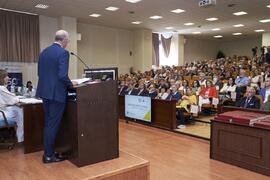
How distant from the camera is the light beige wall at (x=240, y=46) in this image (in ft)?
53.9

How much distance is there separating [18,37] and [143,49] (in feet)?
18.3

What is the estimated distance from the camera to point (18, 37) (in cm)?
879

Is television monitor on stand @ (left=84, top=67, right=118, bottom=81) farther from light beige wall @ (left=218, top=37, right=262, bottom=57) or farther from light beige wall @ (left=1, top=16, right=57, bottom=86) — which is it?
light beige wall @ (left=218, top=37, right=262, bottom=57)

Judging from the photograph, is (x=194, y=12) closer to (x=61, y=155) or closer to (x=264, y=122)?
(x=264, y=122)

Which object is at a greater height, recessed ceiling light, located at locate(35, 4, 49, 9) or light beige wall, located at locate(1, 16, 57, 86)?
recessed ceiling light, located at locate(35, 4, 49, 9)

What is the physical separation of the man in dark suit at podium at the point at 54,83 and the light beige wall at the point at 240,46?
16.8 metres

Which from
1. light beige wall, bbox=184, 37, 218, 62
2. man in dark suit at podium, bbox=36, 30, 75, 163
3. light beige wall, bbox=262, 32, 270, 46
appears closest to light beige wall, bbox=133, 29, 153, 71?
light beige wall, bbox=184, 37, 218, 62

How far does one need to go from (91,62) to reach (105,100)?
9.29 metres

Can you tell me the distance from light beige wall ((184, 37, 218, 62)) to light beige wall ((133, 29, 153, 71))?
4008mm

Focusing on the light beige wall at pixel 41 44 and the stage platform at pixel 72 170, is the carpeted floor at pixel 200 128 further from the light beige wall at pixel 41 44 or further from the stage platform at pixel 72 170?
the light beige wall at pixel 41 44

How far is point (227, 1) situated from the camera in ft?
25.1

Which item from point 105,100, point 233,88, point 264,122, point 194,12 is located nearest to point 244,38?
point 194,12

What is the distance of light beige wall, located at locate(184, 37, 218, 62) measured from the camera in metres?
15.7

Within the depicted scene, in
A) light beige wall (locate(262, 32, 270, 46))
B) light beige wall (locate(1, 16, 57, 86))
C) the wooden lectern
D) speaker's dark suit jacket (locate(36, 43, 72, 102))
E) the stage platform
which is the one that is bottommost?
the stage platform
